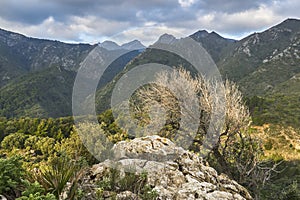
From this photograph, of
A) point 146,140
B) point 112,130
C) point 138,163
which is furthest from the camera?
point 112,130

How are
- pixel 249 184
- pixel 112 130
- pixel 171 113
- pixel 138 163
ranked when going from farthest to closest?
pixel 112 130 → pixel 171 113 → pixel 249 184 → pixel 138 163

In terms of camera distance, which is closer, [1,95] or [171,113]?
[171,113]

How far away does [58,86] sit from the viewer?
349 feet

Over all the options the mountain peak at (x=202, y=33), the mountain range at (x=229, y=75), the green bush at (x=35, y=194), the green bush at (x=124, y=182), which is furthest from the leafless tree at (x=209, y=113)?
the mountain peak at (x=202, y=33)

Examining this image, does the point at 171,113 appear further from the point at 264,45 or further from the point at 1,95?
the point at 264,45

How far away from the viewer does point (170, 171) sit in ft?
23.2

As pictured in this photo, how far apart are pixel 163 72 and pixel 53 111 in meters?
80.4

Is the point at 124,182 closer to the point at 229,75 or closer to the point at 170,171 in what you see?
the point at 170,171

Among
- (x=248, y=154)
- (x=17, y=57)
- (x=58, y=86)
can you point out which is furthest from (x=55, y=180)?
(x=17, y=57)

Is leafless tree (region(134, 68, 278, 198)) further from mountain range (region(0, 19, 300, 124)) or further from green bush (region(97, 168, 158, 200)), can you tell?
mountain range (region(0, 19, 300, 124))

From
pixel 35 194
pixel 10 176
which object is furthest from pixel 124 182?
pixel 35 194

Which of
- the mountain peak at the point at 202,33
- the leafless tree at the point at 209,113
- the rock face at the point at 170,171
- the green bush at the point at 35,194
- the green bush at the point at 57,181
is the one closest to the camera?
the green bush at the point at 35,194

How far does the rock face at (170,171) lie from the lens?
5.97m

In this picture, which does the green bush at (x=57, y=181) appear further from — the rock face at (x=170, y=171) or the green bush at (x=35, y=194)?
the rock face at (x=170, y=171)
